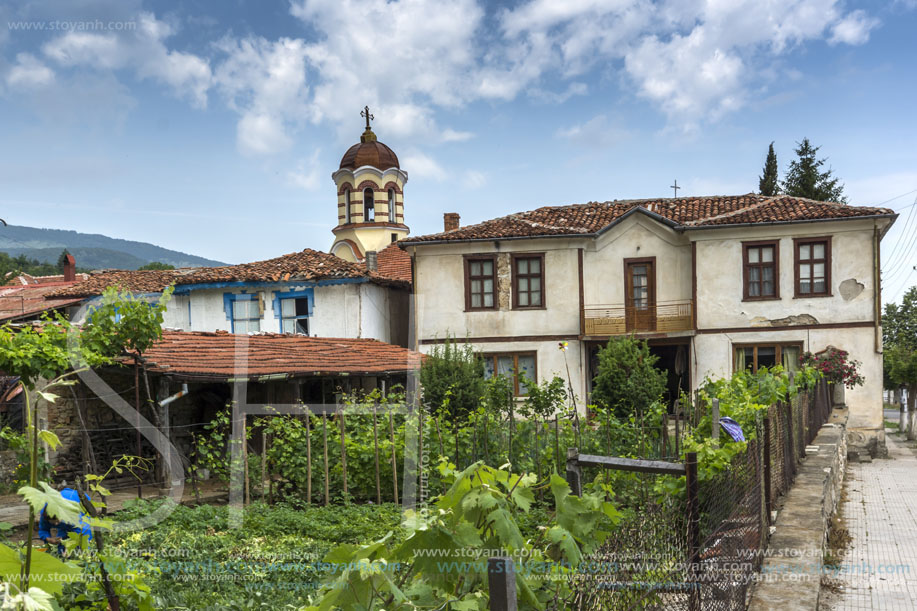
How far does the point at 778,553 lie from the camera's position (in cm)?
494

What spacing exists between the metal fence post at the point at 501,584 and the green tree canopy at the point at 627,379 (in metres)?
15.1

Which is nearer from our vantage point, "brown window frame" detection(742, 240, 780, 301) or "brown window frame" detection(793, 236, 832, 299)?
"brown window frame" detection(793, 236, 832, 299)

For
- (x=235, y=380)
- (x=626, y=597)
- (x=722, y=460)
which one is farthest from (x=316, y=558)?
(x=235, y=380)

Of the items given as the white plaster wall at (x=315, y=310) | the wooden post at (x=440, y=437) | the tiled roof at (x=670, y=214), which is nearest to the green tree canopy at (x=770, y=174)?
the tiled roof at (x=670, y=214)

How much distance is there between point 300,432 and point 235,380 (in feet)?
12.8

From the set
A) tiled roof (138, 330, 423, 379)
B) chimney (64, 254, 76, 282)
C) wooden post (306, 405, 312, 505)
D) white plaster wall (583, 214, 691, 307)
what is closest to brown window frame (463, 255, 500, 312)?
white plaster wall (583, 214, 691, 307)

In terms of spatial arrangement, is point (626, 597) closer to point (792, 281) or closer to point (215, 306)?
point (792, 281)

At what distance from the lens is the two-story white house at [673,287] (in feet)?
63.7

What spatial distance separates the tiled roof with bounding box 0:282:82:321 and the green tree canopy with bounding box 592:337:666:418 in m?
11.8

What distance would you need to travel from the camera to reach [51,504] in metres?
1.58

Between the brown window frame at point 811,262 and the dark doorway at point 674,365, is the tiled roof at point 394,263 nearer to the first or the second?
the dark doorway at point 674,365

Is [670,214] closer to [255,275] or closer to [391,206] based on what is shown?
[255,275]

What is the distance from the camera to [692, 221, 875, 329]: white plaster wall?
63.5 feet

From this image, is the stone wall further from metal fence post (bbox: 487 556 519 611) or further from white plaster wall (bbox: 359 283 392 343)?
white plaster wall (bbox: 359 283 392 343)
